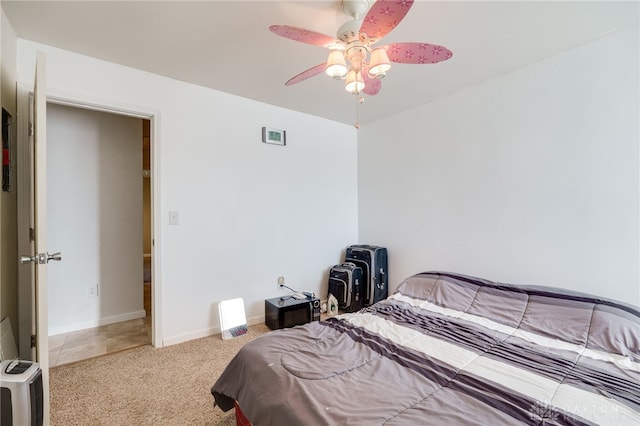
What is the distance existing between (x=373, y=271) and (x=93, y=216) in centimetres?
313

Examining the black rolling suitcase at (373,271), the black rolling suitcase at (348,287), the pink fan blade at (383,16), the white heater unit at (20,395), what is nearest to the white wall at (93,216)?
the white heater unit at (20,395)

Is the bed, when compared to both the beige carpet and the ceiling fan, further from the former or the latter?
the ceiling fan

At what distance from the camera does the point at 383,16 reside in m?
1.33

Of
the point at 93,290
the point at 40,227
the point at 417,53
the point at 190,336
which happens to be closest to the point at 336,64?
the point at 417,53

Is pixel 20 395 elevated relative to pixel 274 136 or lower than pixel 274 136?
lower

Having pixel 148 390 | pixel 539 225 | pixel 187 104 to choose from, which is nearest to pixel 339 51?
pixel 187 104

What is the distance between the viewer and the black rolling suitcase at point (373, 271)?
3.45 m

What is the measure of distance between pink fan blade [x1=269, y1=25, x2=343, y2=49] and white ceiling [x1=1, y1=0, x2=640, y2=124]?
30cm

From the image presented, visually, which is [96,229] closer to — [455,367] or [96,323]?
[96,323]

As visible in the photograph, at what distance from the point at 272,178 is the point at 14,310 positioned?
2.27 m

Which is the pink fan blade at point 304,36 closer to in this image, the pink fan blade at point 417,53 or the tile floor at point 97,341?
the pink fan blade at point 417,53

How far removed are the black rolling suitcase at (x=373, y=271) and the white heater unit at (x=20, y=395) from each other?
279 cm

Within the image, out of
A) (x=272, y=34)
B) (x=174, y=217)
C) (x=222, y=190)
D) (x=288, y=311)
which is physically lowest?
(x=288, y=311)

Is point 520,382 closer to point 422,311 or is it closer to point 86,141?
point 422,311
